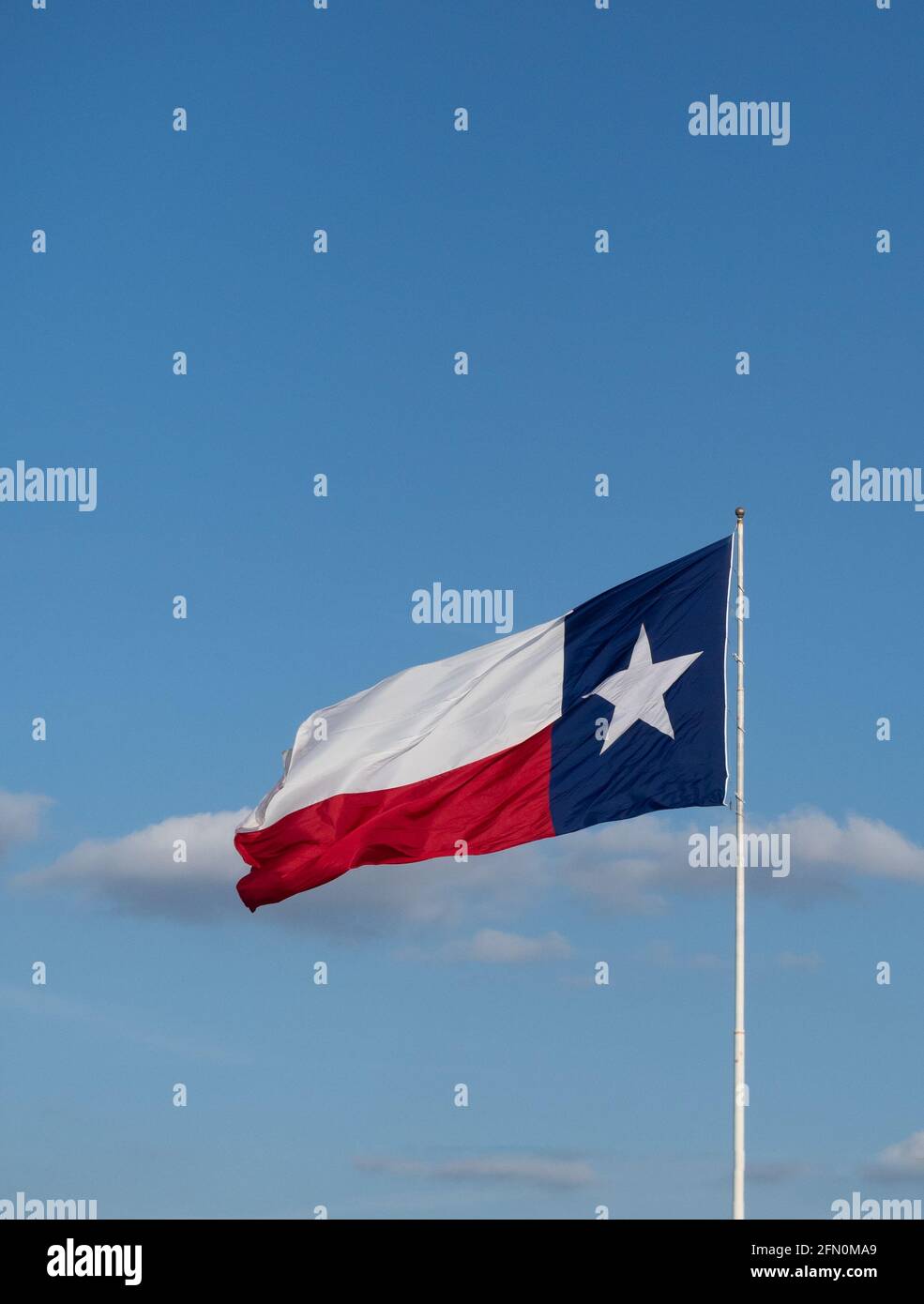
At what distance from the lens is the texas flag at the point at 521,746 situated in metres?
35.9

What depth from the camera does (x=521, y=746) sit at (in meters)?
37.3

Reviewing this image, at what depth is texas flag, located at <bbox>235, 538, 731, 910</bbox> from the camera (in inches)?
1412
